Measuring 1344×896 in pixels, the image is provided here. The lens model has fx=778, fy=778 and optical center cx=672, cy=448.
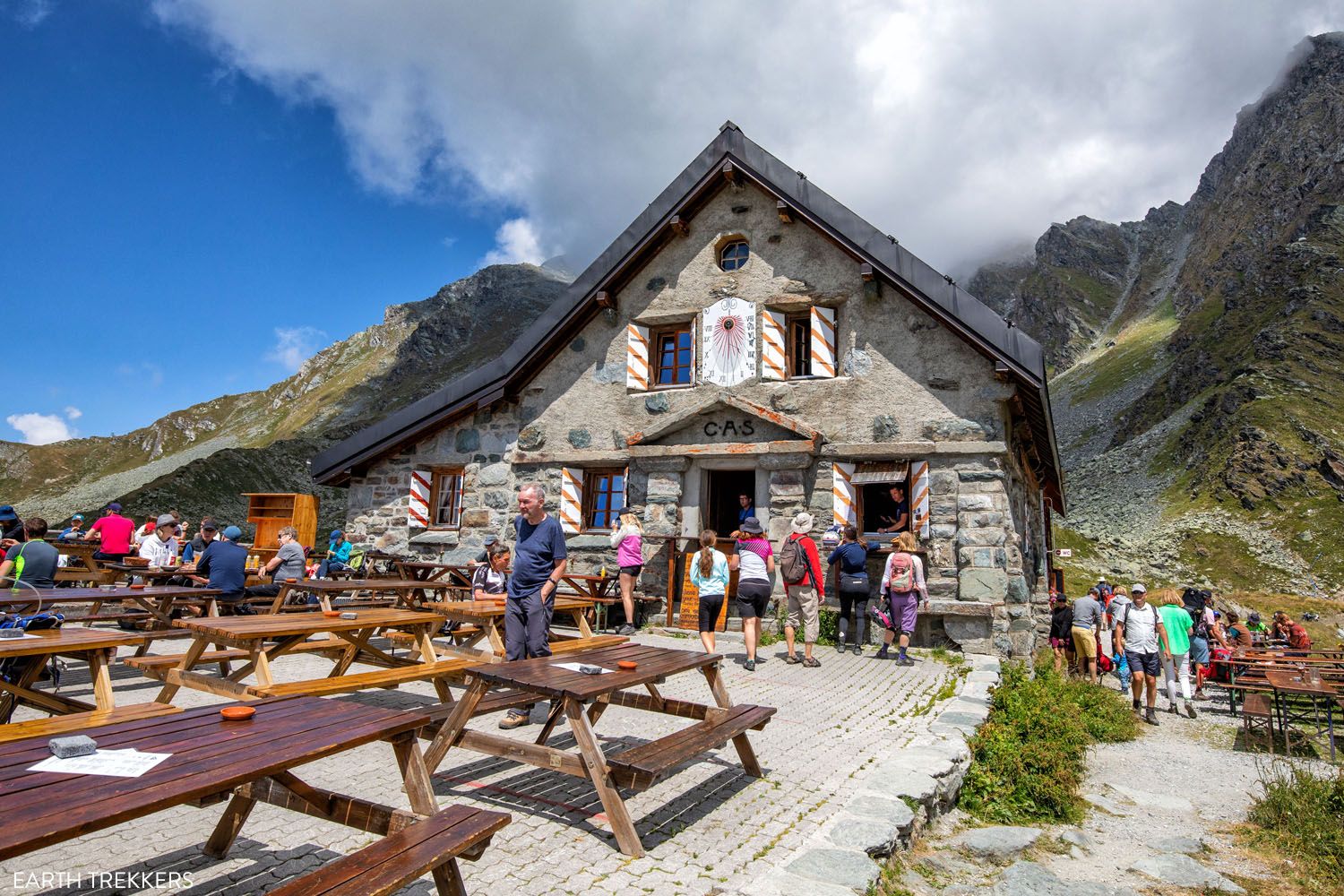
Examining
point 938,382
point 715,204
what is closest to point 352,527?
point 715,204

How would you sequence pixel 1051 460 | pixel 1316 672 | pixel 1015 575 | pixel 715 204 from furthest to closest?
pixel 1051 460
pixel 715 204
pixel 1015 575
pixel 1316 672

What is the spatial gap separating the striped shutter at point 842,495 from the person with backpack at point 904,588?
1242 millimetres

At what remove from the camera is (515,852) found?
3547 millimetres

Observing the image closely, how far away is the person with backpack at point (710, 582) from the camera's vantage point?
8484 millimetres

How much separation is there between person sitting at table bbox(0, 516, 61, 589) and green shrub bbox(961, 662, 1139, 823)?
8.12 m

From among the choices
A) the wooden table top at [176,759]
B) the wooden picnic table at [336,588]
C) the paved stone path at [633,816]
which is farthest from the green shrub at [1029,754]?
the wooden picnic table at [336,588]

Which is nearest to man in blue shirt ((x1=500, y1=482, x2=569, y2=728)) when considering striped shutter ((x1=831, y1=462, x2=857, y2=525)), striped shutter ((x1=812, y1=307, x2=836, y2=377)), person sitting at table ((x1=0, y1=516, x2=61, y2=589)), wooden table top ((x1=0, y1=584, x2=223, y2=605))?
wooden table top ((x1=0, y1=584, x2=223, y2=605))

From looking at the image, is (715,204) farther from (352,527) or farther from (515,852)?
(515,852)

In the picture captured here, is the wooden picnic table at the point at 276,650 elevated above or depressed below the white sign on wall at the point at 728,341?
below

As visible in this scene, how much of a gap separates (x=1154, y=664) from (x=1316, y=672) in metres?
1.59

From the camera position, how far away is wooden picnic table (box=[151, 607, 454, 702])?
494 cm

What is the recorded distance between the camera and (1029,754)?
564 cm

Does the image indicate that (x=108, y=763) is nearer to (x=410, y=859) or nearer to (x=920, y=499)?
(x=410, y=859)

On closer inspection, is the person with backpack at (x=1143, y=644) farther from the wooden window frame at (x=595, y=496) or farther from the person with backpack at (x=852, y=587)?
the wooden window frame at (x=595, y=496)
